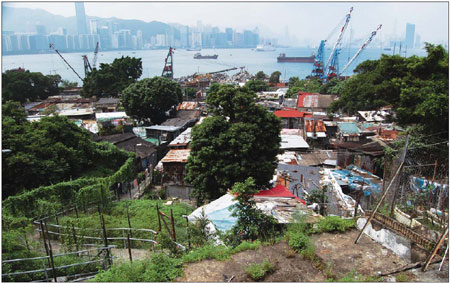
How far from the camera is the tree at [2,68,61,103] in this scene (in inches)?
1257

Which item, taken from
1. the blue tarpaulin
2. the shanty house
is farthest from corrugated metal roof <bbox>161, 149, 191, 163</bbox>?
the blue tarpaulin

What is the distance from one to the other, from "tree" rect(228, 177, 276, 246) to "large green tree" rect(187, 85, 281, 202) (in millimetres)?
3418

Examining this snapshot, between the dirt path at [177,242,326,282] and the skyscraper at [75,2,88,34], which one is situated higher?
the skyscraper at [75,2,88,34]

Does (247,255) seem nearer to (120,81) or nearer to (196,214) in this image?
(196,214)

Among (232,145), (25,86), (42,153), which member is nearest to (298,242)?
(232,145)

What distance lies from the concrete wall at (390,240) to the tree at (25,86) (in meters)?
34.4

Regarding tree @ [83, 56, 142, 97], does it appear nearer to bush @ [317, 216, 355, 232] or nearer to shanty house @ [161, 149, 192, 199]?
shanty house @ [161, 149, 192, 199]

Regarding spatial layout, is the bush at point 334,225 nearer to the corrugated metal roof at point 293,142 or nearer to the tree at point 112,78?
the corrugated metal roof at point 293,142

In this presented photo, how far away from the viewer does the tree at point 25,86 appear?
3192 centimetres

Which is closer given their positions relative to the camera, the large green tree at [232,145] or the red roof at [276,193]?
the red roof at [276,193]

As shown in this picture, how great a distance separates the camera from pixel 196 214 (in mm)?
8242

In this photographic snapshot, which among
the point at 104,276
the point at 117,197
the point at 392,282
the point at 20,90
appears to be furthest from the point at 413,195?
the point at 20,90

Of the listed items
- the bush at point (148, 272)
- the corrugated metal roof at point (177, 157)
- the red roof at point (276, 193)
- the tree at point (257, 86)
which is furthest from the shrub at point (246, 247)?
the tree at point (257, 86)

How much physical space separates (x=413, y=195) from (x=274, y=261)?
10.9 feet
